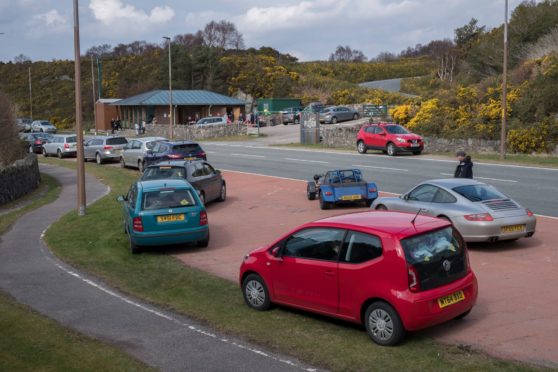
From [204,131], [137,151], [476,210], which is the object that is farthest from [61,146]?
[476,210]

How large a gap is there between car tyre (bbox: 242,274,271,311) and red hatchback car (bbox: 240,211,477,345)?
0.97 feet

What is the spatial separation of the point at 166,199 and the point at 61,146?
32.8m

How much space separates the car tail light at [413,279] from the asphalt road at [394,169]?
11010mm

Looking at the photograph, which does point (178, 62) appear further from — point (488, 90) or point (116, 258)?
point (116, 258)

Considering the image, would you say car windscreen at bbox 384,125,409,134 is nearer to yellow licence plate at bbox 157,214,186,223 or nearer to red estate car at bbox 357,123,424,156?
red estate car at bbox 357,123,424,156

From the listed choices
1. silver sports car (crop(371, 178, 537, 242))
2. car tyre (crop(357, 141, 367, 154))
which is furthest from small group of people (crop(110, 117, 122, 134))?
silver sports car (crop(371, 178, 537, 242))

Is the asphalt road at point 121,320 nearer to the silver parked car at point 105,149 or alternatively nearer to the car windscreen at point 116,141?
the silver parked car at point 105,149

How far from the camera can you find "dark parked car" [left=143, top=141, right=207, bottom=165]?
28719 millimetres

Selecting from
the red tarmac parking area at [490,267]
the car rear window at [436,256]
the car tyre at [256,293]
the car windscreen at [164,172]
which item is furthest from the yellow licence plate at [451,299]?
the car windscreen at [164,172]

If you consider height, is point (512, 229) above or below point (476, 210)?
below

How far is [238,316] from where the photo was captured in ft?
30.9

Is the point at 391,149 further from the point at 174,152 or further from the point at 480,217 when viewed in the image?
the point at 480,217

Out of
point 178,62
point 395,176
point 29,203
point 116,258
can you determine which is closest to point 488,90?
point 395,176

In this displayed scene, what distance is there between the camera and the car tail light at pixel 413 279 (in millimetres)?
7754
